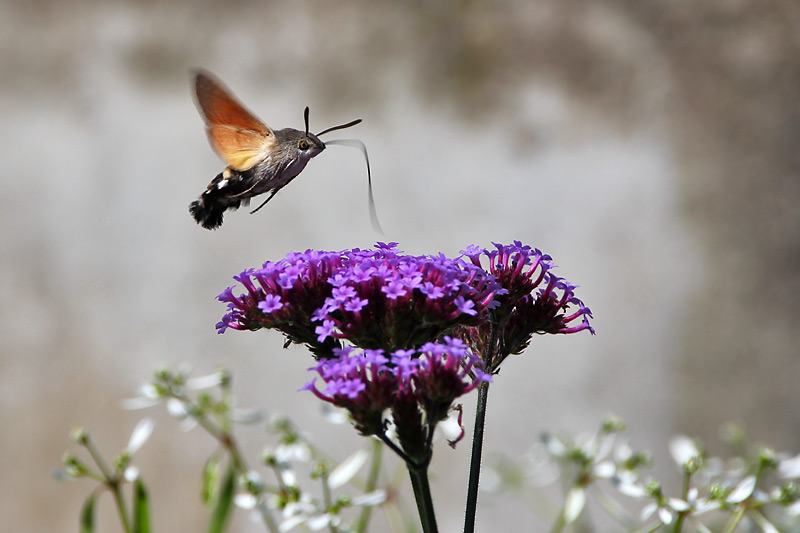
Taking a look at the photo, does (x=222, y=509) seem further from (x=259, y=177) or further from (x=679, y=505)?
(x=679, y=505)

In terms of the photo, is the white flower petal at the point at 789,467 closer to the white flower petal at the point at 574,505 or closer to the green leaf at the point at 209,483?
the white flower petal at the point at 574,505

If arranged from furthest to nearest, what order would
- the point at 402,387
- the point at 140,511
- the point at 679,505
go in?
the point at 140,511 → the point at 679,505 → the point at 402,387

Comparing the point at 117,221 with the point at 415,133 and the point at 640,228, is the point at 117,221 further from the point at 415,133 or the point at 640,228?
the point at 640,228

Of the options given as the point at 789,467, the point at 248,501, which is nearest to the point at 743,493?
the point at 789,467

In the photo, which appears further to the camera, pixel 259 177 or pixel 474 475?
pixel 259 177

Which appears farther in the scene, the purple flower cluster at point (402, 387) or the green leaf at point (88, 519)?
the green leaf at point (88, 519)

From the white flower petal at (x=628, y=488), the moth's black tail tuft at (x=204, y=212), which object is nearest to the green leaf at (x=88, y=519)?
the moth's black tail tuft at (x=204, y=212)
